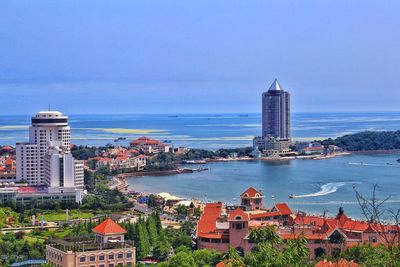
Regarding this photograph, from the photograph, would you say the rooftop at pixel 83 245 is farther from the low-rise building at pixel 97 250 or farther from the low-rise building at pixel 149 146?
the low-rise building at pixel 149 146

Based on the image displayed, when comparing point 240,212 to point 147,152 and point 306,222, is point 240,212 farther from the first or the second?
point 147,152

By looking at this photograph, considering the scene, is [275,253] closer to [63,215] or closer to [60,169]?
[63,215]

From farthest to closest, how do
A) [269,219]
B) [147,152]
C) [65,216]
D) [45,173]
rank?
[147,152], [45,173], [65,216], [269,219]

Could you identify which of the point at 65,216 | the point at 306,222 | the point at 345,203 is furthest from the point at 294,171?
the point at 306,222

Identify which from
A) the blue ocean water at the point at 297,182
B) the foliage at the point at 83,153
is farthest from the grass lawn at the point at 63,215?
the foliage at the point at 83,153

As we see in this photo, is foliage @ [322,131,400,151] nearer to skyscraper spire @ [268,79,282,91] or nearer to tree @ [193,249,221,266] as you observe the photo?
skyscraper spire @ [268,79,282,91]
